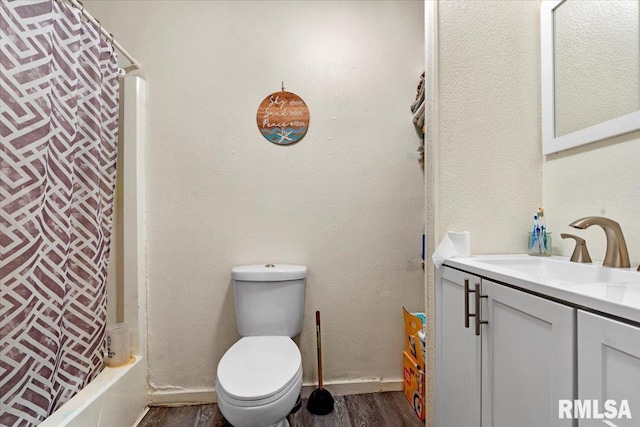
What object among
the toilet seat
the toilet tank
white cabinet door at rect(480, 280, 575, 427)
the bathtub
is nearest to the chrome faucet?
white cabinet door at rect(480, 280, 575, 427)

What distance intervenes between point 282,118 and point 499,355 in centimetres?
141

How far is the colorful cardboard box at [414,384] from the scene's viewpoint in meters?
1.43

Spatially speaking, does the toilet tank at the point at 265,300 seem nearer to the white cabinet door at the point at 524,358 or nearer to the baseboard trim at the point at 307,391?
the baseboard trim at the point at 307,391

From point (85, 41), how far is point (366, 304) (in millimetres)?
1781

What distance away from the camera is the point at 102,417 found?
1200mm

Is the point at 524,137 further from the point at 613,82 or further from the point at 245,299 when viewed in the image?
the point at 245,299

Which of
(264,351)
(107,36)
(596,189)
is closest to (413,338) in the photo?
(264,351)

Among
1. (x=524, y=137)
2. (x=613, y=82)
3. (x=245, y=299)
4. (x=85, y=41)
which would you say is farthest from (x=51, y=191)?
(x=613, y=82)

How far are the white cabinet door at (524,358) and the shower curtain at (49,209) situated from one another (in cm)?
138

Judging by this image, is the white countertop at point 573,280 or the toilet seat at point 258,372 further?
the toilet seat at point 258,372

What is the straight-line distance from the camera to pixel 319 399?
1.51m

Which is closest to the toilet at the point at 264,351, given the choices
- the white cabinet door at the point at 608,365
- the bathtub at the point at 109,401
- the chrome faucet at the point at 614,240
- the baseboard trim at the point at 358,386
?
the baseboard trim at the point at 358,386

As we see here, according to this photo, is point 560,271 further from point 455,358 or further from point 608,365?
point 608,365

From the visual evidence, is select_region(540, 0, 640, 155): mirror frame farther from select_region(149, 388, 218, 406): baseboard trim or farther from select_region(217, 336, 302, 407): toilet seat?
select_region(149, 388, 218, 406): baseboard trim
